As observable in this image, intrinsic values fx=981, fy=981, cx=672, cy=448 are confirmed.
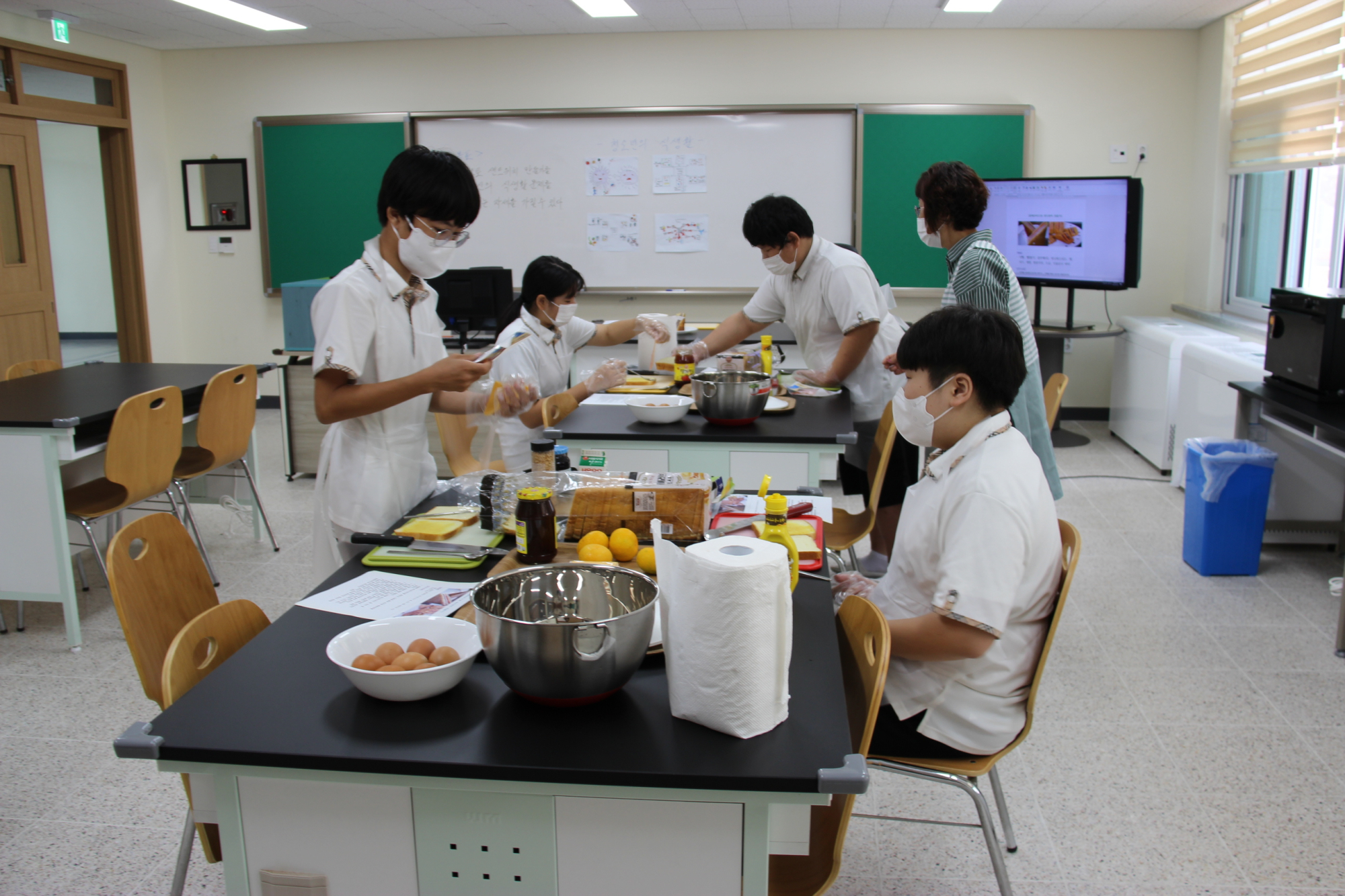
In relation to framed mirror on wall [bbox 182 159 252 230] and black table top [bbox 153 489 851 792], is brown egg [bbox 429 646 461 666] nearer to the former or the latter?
black table top [bbox 153 489 851 792]

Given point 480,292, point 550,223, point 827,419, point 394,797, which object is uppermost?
point 550,223

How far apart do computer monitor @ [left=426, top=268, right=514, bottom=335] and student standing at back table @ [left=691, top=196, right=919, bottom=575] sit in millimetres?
2067

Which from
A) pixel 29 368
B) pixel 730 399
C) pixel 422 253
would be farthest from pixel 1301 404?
pixel 29 368

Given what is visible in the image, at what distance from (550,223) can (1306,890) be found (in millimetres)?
5444

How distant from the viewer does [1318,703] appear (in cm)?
279

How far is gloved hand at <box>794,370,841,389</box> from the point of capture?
3562 mm

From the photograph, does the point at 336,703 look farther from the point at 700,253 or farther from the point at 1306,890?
the point at 700,253

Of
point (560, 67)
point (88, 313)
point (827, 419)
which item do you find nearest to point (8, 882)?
point (827, 419)

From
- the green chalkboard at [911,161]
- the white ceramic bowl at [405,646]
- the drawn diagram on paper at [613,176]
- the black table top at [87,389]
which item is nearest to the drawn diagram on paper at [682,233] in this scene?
the drawn diagram on paper at [613,176]

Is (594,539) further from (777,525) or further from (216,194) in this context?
(216,194)

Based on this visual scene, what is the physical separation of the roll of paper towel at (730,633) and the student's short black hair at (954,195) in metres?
2.12

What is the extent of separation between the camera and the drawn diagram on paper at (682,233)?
634 cm

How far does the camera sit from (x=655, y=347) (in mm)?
3959

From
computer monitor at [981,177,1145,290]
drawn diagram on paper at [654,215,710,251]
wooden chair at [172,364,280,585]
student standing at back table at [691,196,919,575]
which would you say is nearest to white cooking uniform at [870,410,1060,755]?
student standing at back table at [691,196,919,575]
